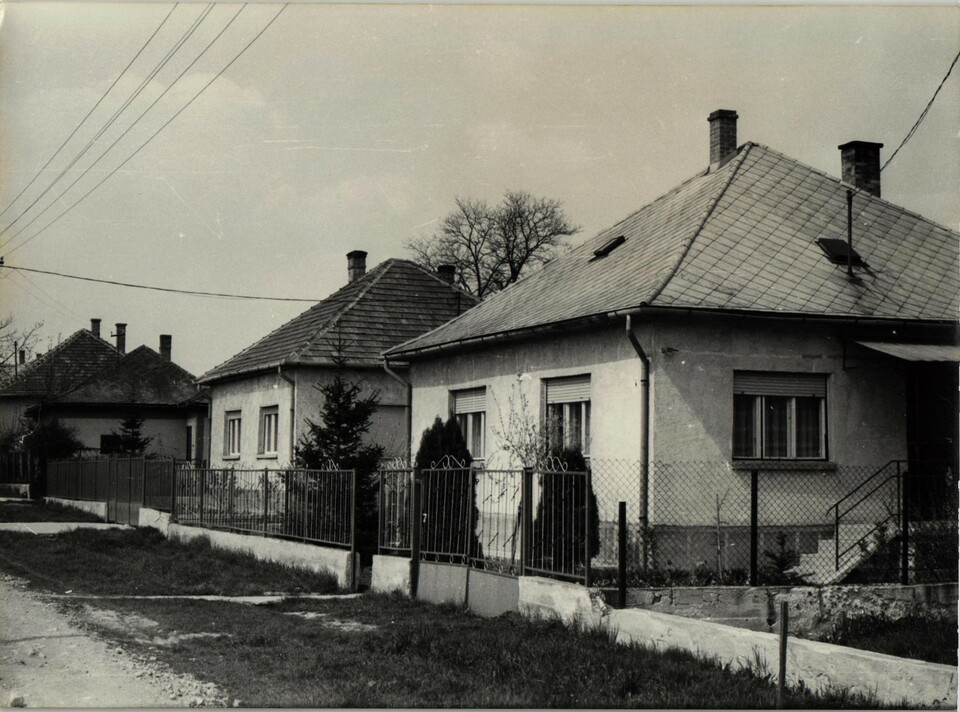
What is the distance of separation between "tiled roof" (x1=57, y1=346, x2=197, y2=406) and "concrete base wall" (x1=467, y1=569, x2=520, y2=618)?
28.5m

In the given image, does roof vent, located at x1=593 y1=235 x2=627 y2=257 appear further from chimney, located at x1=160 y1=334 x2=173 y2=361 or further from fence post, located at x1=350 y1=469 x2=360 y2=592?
chimney, located at x1=160 y1=334 x2=173 y2=361

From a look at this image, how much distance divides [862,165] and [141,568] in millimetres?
13510

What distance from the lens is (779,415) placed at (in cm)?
1429

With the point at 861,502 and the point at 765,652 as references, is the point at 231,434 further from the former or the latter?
the point at 765,652

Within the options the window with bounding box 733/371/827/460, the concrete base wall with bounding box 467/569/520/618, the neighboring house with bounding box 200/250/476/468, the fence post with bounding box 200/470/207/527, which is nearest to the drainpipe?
the window with bounding box 733/371/827/460

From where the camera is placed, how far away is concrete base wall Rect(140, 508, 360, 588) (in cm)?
1416

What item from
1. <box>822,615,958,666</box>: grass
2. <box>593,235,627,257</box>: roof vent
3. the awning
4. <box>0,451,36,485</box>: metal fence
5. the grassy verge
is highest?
<box>593,235,627,257</box>: roof vent

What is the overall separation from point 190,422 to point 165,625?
30.2 meters

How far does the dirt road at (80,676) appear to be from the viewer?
8.09 m

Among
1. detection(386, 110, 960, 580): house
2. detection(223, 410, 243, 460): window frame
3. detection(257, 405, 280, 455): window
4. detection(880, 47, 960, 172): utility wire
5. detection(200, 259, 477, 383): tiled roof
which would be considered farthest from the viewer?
detection(223, 410, 243, 460): window frame

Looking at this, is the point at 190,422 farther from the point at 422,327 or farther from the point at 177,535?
the point at 177,535

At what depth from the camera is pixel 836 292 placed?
14539mm

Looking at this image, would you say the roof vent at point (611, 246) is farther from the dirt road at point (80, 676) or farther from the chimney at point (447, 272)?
the dirt road at point (80, 676)

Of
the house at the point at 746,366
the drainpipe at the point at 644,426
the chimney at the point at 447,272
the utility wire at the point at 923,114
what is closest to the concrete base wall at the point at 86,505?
the chimney at the point at 447,272
